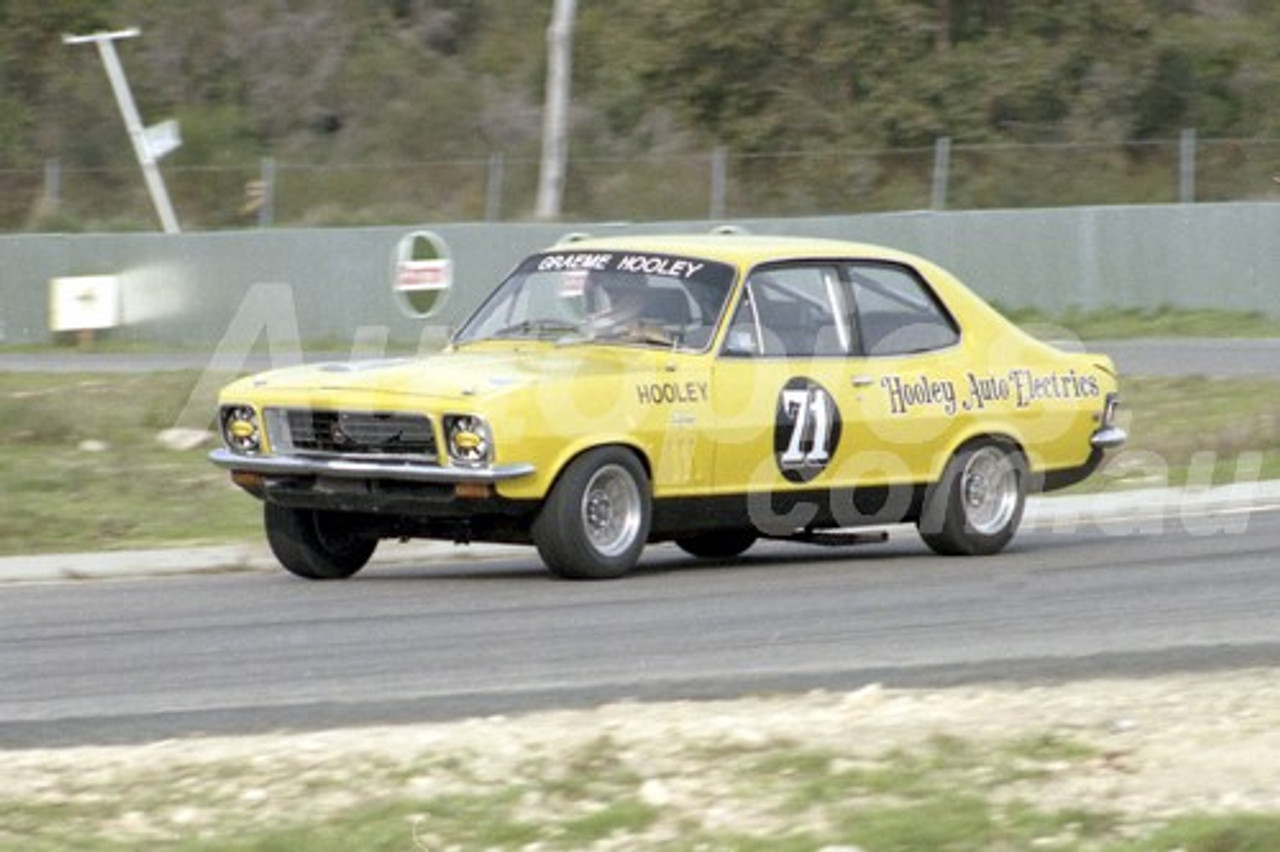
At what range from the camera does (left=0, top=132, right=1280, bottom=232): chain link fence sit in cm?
3150

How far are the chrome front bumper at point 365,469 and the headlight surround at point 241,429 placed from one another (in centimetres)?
4

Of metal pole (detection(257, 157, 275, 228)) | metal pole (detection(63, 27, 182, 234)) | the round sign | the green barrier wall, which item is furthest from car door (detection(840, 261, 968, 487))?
metal pole (detection(63, 27, 182, 234))

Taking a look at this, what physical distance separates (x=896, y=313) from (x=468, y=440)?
281cm

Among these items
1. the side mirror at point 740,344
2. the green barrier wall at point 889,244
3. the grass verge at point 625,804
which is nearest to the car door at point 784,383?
the side mirror at point 740,344

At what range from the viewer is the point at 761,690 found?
8.43 meters

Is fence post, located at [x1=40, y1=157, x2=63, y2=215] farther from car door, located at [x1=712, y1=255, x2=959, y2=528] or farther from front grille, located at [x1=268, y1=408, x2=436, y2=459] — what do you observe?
front grille, located at [x1=268, y1=408, x2=436, y2=459]

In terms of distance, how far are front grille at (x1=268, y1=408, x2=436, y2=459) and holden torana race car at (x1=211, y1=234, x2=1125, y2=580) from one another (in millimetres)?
10

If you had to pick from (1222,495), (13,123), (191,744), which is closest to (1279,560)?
(1222,495)

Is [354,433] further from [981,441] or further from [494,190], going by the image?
[494,190]

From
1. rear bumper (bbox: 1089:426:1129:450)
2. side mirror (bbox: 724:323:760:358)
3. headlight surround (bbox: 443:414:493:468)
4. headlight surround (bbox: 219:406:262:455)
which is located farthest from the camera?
rear bumper (bbox: 1089:426:1129:450)

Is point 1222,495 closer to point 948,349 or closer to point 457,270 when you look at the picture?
point 948,349

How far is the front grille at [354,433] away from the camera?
1076 cm

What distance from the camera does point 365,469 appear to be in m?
10.8

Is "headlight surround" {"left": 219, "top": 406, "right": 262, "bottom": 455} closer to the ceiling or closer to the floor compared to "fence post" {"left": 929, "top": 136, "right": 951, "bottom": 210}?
closer to the floor
